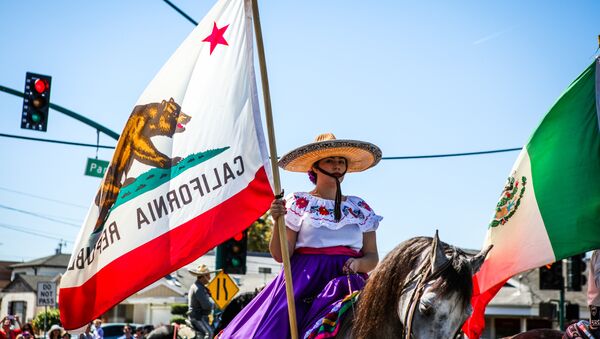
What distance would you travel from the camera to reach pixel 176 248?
514 cm

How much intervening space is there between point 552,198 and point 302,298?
8.00ft

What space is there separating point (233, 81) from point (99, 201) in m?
1.39

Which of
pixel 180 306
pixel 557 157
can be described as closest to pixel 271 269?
pixel 180 306

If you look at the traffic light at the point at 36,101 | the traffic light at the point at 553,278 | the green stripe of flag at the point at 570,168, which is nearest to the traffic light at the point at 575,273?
the traffic light at the point at 553,278

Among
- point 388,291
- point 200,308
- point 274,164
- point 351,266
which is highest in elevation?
point 274,164

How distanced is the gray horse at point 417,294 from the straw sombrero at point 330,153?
1247mm

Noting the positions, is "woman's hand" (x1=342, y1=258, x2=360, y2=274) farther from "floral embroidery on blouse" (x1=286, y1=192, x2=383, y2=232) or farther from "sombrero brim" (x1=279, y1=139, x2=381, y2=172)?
"sombrero brim" (x1=279, y1=139, x2=381, y2=172)

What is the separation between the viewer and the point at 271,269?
6894 cm

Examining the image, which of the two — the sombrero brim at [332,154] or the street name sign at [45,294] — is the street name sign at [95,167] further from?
the sombrero brim at [332,154]

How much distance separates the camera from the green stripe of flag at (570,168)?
588 cm

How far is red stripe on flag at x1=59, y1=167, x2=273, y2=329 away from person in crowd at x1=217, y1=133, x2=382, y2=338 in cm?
24

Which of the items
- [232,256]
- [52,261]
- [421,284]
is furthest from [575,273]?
[52,261]

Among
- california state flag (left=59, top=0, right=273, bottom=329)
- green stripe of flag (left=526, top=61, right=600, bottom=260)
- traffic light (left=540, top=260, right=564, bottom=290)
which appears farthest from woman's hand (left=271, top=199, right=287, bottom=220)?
traffic light (left=540, top=260, right=564, bottom=290)

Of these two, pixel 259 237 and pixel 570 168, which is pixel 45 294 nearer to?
pixel 570 168
